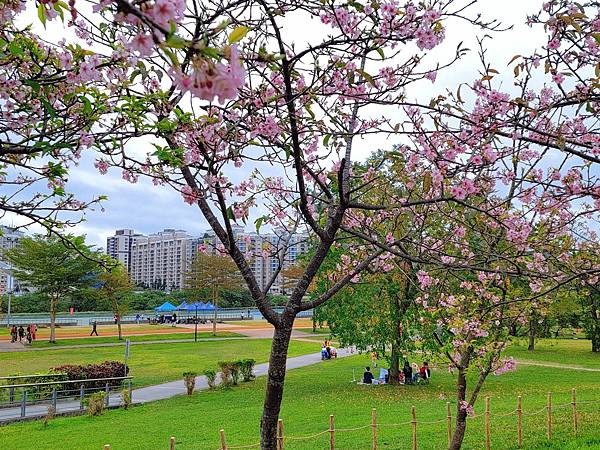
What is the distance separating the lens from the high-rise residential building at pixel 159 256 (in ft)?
227

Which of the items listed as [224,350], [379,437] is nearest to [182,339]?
[224,350]

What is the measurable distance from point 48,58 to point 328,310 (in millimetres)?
11313

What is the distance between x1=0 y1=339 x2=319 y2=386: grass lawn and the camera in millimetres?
16844

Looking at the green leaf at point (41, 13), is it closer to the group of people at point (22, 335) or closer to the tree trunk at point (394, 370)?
the tree trunk at point (394, 370)

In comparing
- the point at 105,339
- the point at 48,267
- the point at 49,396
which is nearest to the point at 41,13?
the point at 49,396

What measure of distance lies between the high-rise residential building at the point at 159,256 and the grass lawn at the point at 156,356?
42.3m

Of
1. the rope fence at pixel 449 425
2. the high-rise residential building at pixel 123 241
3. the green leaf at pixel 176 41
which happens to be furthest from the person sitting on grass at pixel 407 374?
the high-rise residential building at pixel 123 241

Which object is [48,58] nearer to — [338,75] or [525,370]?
[338,75]

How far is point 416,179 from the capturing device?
153 inches

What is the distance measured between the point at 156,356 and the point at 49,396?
31.6 feet

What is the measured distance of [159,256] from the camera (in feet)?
239

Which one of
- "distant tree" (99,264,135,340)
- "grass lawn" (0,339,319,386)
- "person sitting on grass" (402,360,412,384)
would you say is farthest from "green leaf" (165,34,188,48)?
"distant tree" (99,264,135,340)

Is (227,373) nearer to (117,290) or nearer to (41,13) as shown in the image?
(41,13)

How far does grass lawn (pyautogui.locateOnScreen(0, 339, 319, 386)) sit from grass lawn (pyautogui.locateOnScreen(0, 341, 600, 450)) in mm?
4268
